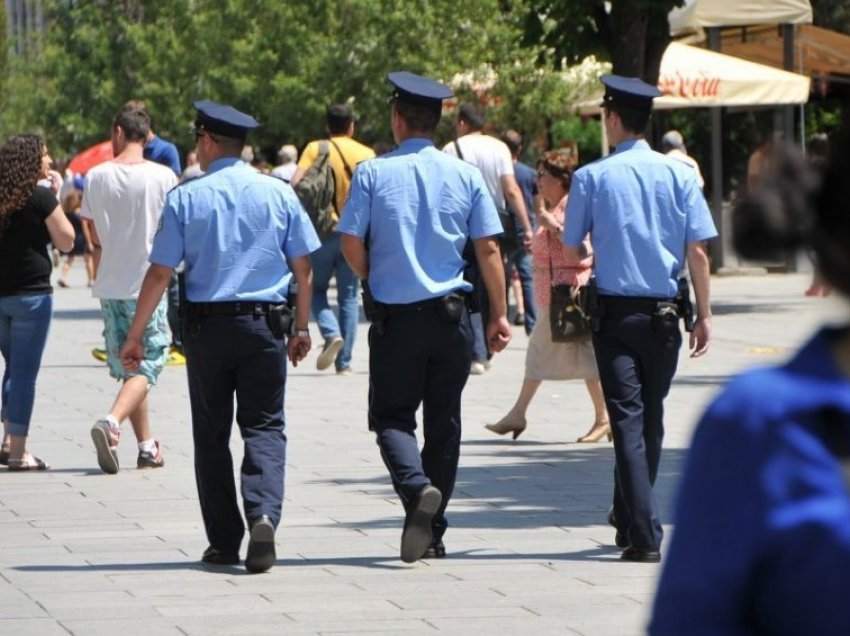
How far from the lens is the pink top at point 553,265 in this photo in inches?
405

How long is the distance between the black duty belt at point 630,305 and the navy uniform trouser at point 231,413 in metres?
1.16

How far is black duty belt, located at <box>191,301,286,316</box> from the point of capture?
6.88 metres

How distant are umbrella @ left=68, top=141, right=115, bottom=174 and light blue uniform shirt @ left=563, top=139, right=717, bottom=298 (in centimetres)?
1662

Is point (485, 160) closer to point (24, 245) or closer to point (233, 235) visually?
point (24, 245)

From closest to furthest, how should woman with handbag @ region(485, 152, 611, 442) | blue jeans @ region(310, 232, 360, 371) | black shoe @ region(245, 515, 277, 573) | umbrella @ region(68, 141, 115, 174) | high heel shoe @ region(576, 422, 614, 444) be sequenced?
black shoe @ region(245, 515, 277, 573) < woman with handbag @ region(485, 152, 611, 442) < high heel shoe @ region(576, 422, 614, 444) < blue jeans @ region(310, 232, 360, 371) < umbrella @ region(68, 141, 115, 174)

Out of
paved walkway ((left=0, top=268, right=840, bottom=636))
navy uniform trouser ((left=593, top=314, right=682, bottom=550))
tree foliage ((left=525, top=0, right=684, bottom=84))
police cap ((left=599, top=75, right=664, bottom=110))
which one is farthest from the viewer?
tree foliage ((left=525, top=0, right=684, bottom=84))

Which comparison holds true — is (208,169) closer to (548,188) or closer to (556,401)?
(548,188)

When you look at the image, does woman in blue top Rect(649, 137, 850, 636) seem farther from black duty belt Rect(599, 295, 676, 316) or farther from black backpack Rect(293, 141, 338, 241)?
black backpack Rect(293, 141, 338, 241)

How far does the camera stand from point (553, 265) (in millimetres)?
10539

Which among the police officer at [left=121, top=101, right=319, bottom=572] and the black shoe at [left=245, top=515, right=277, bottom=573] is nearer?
the black shoe at [left=245, top=515, right=277, bottom=573]

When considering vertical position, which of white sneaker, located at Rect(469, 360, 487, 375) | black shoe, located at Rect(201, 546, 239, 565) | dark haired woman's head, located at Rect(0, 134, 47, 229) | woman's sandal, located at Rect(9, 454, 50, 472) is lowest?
white sneaker, located at Rect(469, 360, 487, 375)

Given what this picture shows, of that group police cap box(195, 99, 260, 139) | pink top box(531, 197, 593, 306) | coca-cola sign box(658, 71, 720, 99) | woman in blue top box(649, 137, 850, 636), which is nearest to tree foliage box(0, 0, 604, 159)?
coca-cola sign box(658, 71, 720, 99)

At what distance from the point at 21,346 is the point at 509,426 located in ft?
8.53

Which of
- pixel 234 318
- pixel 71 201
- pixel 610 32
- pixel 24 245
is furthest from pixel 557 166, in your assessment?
pixel 71 201
